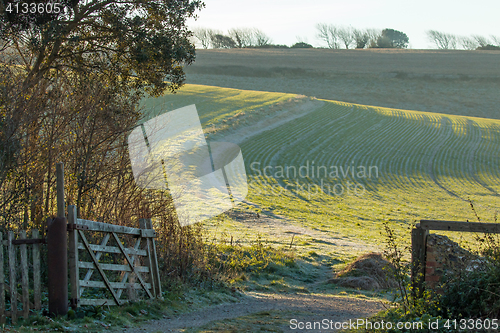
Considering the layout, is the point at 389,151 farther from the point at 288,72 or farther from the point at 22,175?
the point at 288,72

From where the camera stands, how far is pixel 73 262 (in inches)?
243

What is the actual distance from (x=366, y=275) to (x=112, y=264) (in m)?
6.97

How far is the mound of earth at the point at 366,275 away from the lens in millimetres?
11039

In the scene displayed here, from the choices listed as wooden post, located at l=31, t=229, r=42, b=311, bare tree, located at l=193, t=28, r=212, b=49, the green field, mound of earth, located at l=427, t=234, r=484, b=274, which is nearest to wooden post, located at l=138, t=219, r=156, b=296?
wooden post, located at l=31, t=229, r=42, b=311

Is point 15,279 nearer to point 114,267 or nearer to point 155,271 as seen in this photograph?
point 114,267

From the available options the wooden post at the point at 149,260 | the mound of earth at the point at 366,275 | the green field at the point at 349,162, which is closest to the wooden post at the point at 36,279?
the wooden post at the point at 149,260

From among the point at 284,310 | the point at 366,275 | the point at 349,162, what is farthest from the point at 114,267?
the point at 349,162

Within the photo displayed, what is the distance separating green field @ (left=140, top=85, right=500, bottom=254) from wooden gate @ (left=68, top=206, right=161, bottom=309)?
292 inches

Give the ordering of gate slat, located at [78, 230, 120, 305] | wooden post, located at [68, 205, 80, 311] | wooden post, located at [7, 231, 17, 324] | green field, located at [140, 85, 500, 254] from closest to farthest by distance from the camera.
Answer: wooden post, located at [7, 231, 17, 324]
wooden post, located at [68, 205, 80, 311]
gate slat, located at [78, 230, 120, 305]
green field, located at [140, 85, 500, 254]

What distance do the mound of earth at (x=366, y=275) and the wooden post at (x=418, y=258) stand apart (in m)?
4.19

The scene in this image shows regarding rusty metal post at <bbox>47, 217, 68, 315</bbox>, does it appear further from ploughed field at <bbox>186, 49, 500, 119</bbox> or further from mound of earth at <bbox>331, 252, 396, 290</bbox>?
ploughed field at <bbox>186, 49, 500, 119</bbox>

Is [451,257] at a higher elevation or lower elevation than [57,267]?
lower

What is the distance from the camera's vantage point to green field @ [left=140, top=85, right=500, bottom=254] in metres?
21.7

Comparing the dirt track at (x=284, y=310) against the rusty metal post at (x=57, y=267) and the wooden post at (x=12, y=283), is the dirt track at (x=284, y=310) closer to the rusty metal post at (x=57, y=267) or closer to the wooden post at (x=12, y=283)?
the rusty metal post at (x=57, y=267)
